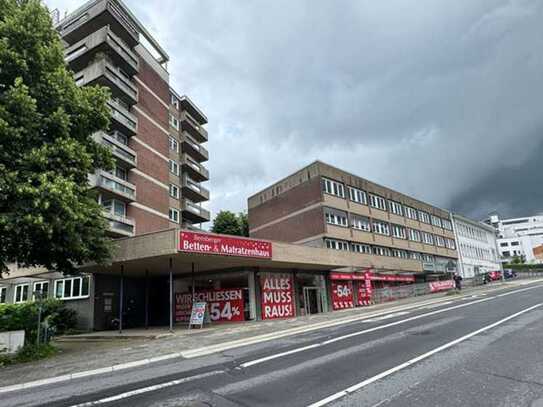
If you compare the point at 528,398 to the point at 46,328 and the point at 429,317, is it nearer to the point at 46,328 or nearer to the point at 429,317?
the point at 429,317

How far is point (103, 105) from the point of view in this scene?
15219mm

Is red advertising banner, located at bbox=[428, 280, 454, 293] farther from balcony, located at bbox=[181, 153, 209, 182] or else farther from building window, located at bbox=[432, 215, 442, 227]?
balcony, located at bbox=[181, 153, 209, 182]

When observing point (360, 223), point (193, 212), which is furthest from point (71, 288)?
point (360, 223)

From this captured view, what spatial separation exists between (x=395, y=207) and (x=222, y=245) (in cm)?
3628

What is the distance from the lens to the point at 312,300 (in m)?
29.6

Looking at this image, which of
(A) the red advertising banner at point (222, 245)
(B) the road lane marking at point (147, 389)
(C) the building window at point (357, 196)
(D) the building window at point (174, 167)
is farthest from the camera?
(C) the building window at point (357, 196)

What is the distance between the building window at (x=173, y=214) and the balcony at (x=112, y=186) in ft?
20.4

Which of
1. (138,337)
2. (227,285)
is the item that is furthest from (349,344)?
(227,285)

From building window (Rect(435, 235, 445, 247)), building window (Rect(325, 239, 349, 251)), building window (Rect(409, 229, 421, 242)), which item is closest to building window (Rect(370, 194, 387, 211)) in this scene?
building window (Rect(409, 229, 421, 242))

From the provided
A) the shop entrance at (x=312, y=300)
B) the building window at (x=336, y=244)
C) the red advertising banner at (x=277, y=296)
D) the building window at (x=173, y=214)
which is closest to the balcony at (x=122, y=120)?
the building window at (x=173, y=214)

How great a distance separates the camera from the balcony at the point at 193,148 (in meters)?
43.2

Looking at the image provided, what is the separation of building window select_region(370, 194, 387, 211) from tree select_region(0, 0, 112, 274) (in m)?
36.0

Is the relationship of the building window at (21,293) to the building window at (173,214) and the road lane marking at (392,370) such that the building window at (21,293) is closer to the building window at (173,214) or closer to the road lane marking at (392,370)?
the building window at (173,214)

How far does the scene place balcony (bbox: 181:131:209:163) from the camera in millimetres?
43219
